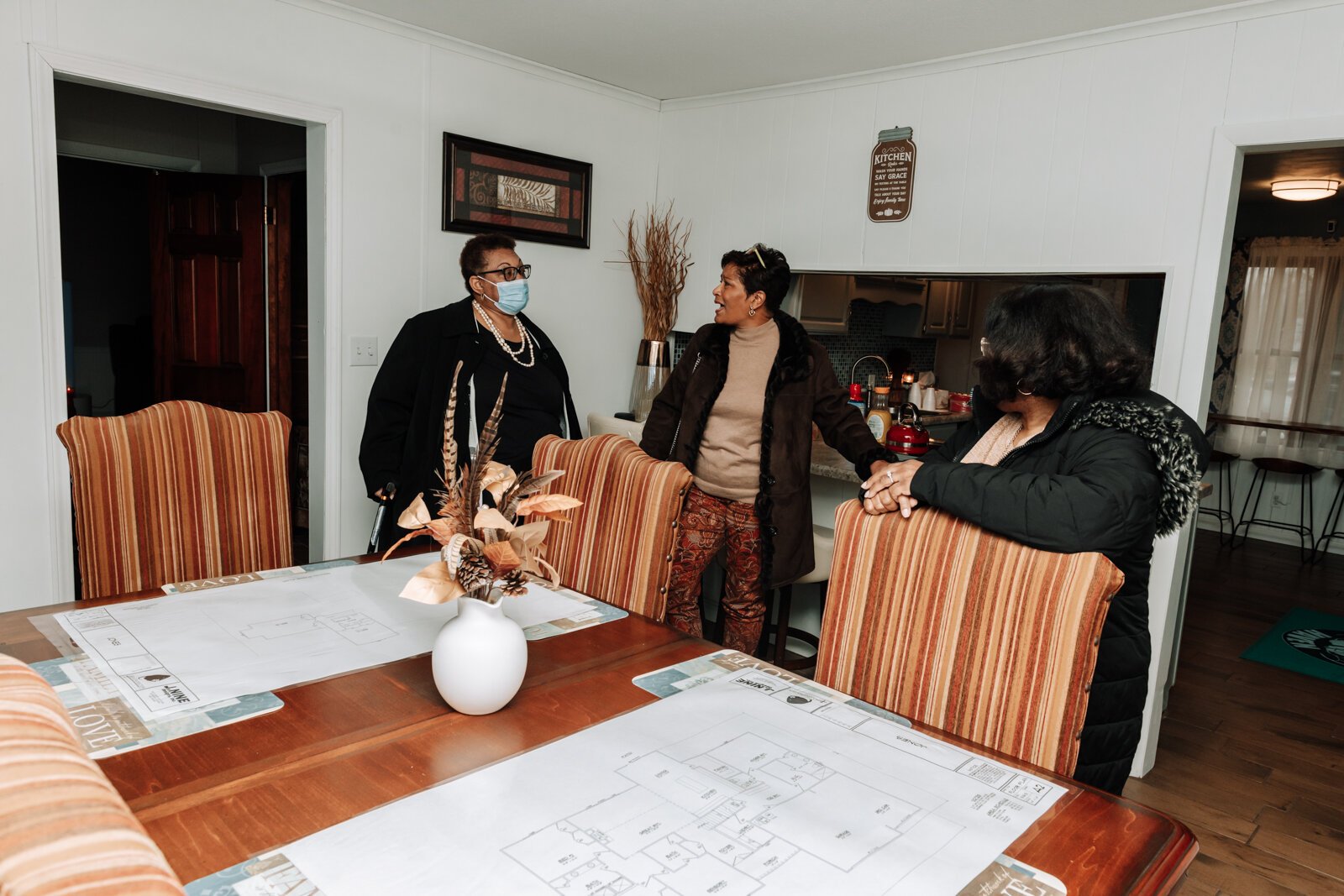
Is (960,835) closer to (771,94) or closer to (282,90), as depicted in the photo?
(282,90)

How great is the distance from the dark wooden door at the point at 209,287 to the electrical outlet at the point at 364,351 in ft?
4.68

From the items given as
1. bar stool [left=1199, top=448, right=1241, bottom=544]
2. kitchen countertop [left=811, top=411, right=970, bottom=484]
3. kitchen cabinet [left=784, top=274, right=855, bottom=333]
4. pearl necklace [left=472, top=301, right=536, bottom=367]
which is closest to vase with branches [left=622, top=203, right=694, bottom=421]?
kitchen cabinet [left=784, top=274, right=855, bottom=333]

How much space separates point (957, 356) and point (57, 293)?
5.72 meters

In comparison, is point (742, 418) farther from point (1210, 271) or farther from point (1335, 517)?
point (1335, 517)

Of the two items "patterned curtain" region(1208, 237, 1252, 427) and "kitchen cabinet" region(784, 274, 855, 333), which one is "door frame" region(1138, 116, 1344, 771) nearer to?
"kitchen cabinet" region(784, 274, 855, 333)

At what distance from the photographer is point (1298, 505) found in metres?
6.42

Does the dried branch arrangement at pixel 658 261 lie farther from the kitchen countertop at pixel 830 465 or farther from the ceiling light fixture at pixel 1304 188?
the ceiling light fixture at pixel 1304 188

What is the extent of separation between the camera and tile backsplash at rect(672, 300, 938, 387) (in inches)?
201

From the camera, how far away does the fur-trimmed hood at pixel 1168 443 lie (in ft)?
4.71

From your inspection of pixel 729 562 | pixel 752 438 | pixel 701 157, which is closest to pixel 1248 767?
pixel 729 562

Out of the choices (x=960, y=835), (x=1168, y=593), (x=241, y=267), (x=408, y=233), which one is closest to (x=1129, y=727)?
(x=960, y=835)

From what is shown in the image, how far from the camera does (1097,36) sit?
115 inches

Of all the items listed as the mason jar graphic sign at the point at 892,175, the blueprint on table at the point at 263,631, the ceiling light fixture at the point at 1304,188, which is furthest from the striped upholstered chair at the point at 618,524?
the ceiling light fixture at the point at 1304,188

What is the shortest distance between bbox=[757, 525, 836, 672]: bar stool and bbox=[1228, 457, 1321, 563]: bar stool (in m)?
4.60
